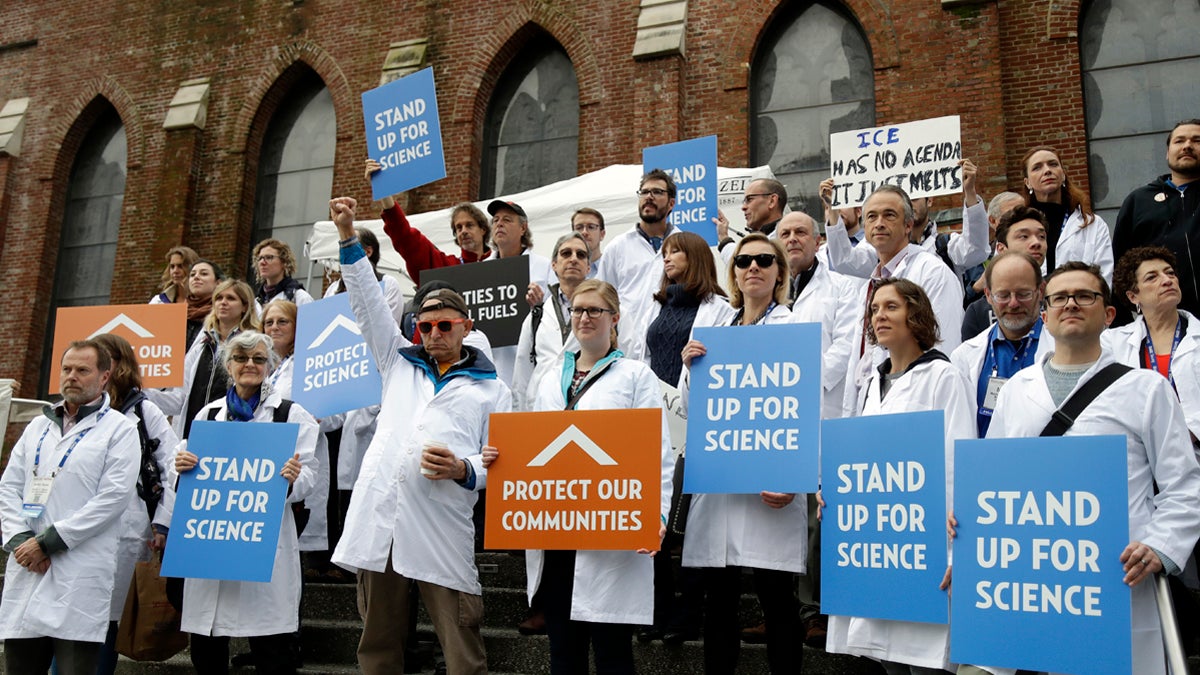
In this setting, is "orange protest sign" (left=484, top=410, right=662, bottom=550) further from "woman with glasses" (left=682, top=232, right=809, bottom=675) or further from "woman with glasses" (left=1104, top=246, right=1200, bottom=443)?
"woman with glasses" (left=1104, top=246, right=1200, bottom=443)

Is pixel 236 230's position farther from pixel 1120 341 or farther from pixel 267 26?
pixel 1120 341

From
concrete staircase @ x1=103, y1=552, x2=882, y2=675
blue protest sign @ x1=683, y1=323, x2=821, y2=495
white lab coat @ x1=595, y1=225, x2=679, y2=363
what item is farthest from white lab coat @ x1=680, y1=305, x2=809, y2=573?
white lab coat @ x1=595, y1=225, x2=679, y2=363

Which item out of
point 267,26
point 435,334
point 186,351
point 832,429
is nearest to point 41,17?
point 267,26

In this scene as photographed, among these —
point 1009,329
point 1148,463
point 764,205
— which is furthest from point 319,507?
point 1148,463

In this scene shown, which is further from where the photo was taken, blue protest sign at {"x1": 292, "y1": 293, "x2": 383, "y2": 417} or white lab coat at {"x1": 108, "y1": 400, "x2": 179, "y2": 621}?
blue protest sign at {"x1": 292, "y1": 293, "x2": 383, "y2": 417}

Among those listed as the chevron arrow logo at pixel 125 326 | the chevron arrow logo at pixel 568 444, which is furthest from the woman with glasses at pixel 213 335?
the chevron arrow logo at pixel 568 444

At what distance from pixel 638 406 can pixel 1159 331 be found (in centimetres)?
247

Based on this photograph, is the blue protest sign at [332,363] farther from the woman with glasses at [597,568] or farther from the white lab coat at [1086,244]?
the white lab coat at [1086,244]

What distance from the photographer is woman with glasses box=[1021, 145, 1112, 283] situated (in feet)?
21.9

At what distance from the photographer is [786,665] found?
4.49m

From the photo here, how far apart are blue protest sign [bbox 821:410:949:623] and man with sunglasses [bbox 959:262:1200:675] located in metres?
0.34

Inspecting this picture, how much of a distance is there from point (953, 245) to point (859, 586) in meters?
3.62

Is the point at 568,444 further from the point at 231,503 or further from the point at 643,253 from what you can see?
the point at 643,253

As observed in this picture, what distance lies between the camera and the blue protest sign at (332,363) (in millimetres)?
Result: 6000
